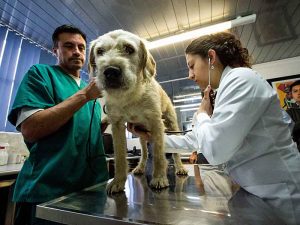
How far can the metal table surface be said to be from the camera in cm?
64

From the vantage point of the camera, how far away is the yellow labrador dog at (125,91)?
1.03 meters

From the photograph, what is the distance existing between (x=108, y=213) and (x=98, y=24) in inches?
121

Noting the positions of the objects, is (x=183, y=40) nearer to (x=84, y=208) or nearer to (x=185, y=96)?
(x=185, y=96)

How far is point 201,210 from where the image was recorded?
2.37ft

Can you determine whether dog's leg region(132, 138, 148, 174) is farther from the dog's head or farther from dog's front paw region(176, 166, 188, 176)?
the dog's head

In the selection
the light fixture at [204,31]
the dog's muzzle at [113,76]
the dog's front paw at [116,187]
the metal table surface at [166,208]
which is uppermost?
the light fixture at [204,31]

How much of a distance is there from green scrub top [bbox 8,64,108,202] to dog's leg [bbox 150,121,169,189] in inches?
14.8

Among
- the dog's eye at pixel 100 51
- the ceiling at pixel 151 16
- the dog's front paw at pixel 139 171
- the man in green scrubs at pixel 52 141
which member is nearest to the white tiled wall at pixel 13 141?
the ceiling at pixel 151 16

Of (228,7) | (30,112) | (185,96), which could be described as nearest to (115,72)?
(30,112)

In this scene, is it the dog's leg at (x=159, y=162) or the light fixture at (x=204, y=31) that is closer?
the dog's leg at (x=159, y=162)

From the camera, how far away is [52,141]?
1.10 meters

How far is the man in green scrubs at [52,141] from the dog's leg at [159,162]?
38 centimetres

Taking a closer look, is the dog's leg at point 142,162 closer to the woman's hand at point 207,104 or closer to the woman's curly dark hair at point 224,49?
the woman's hand at point 207,104

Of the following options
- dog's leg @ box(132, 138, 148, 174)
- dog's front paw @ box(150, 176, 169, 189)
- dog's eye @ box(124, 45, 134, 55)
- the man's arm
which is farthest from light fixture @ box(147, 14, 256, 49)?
dog's front paw @ box(150, 176, 169, 189)
